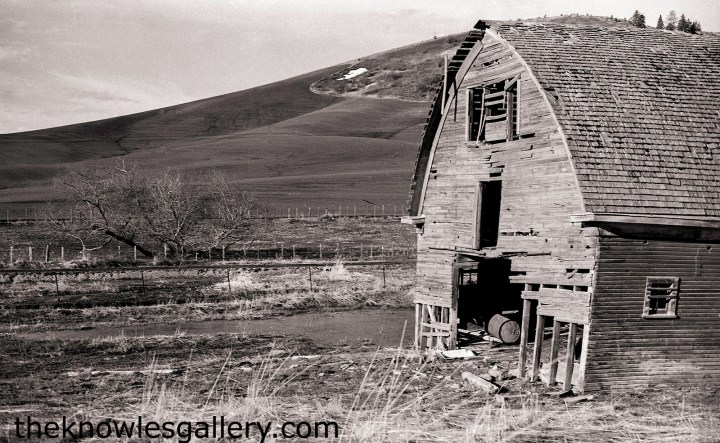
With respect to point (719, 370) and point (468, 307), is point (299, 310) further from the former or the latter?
point (719, 370)

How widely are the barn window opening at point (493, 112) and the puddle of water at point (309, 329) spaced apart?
6573 mm

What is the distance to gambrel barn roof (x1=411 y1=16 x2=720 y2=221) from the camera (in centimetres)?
1438

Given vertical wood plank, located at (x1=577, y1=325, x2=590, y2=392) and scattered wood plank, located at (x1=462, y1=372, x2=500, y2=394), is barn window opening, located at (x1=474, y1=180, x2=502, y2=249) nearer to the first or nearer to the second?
scattered wood plank, located at (x1=462, y1=372, x2=500, y2=394)

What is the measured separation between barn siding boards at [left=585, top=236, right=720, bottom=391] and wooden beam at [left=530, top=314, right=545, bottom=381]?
130cm

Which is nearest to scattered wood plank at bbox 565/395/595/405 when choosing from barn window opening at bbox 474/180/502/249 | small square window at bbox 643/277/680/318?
small square window at bbox 643/277/680/318

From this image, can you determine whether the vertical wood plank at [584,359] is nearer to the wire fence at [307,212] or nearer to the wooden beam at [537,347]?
the wooden beam at [537,347]

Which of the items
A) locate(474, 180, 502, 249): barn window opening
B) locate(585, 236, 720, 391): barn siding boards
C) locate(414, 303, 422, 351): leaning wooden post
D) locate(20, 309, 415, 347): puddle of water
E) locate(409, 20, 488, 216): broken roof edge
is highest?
locate(409, 20, 488, 216): broken roof edge

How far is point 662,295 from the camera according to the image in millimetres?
14555

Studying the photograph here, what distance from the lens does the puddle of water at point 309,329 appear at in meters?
21.6

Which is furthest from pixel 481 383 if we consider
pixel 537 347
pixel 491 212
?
pixel 491 212

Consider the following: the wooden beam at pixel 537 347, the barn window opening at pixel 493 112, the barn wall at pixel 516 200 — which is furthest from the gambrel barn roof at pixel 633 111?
the wooden beam at pixel 537 347

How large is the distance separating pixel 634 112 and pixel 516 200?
324cm

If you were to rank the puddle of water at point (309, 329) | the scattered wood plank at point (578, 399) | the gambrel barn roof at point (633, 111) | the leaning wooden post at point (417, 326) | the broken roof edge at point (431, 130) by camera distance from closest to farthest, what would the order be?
the scattered wood plank at point (578, 399) < the gambrel barn roof at point (633, 111) < the broken roof edge at point (431, 130) < the leaning wooden post at point (417, 326) < the puddle of water at point (309, 329)

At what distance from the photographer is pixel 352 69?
17112 cm
